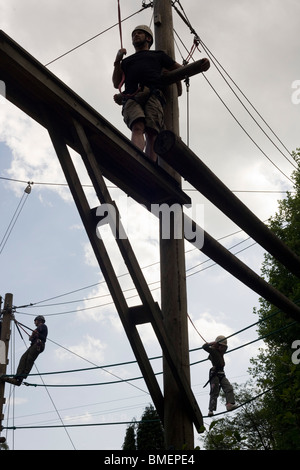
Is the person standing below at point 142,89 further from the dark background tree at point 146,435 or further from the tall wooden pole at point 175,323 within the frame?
the dark background tree at point 146,435

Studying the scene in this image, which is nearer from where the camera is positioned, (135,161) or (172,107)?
(135,161)

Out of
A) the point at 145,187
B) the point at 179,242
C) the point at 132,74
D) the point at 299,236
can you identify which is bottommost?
the point at 179,242

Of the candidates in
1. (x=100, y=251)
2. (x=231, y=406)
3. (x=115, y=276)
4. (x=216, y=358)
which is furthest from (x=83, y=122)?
(x=216, y=358)

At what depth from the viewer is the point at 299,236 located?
19172 mm

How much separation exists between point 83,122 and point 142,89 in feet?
4.46

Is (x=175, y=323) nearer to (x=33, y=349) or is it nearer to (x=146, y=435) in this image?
(x=33, y=349)

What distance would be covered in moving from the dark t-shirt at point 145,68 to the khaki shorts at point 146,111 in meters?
0.18

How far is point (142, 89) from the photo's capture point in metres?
5.14

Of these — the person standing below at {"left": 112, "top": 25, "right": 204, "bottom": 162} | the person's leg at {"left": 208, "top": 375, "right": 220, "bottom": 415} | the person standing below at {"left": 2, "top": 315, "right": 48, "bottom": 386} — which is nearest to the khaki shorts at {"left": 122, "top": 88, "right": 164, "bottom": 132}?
the person standing below at {"left": 112, "top": 25, "right": 204, "bottom": 162}

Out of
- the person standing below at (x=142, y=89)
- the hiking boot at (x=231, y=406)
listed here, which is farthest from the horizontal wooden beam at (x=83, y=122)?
the hiking boot at (x=231, y=406)

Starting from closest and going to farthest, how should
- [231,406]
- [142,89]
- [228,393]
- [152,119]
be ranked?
[152,119] < [142,89] < [231,406] < [228,393]
